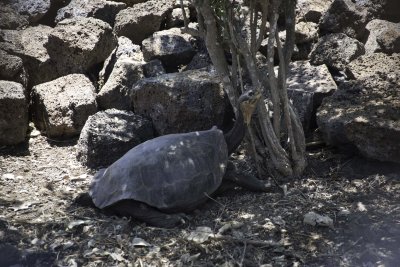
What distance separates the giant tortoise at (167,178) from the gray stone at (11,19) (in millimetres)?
3330

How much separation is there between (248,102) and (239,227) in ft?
3.45

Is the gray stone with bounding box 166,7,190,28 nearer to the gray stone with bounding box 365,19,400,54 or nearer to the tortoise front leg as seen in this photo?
the gray stone with bounding box 365,19,400,54

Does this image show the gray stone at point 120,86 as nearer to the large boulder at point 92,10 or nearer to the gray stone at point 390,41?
the large boulder at point 92,10

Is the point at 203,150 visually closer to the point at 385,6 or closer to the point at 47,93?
the point at 47,93

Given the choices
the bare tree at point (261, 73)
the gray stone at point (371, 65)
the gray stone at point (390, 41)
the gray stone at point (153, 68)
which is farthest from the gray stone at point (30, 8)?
the gray stone at point (390, 41)

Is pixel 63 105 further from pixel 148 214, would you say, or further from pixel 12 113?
pixel 148 214

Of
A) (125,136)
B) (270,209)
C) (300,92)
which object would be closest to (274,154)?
(270,209)

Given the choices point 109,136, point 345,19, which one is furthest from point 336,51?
point 109,136

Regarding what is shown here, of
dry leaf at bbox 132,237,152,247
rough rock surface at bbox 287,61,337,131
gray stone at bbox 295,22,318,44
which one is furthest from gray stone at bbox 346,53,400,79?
dry leaf at bbox 132,237,152,247

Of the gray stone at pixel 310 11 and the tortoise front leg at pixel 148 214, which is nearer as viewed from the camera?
the tortoise front leg at pixel 148 214

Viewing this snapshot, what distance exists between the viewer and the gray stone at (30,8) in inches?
297

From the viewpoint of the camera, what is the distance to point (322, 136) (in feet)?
18.3

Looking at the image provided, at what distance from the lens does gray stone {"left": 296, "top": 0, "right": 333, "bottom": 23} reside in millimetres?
7480

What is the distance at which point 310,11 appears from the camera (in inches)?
295
